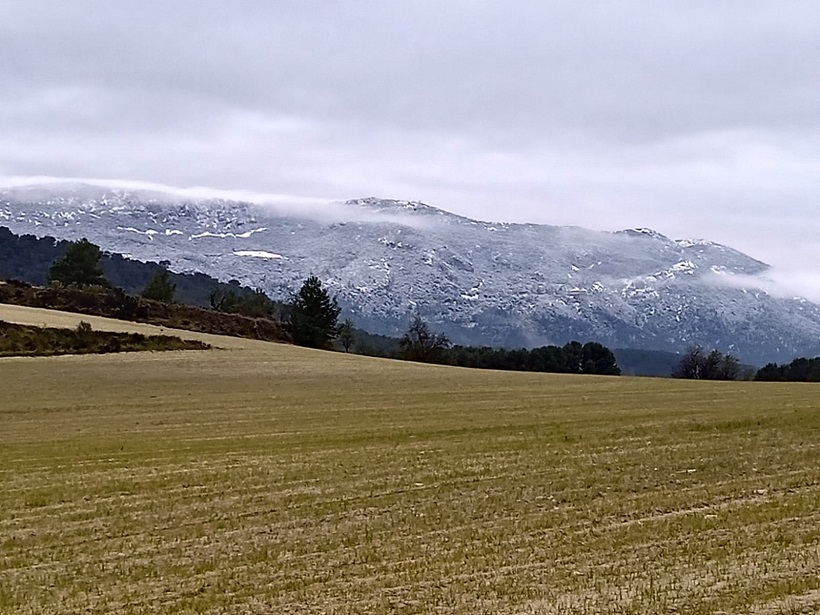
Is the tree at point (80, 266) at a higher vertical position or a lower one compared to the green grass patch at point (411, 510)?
higher

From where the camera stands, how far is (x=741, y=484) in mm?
20328

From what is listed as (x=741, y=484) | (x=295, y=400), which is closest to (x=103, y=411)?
(x=295, y=400)

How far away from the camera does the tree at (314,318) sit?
115 meters

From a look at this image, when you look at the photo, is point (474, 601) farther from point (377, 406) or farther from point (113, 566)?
point (377, 406)

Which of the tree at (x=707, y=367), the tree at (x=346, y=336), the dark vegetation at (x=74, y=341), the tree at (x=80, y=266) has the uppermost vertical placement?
the tree at (x=80, y=266)

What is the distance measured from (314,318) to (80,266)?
35.2 meters

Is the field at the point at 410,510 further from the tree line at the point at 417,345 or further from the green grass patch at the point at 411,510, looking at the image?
the tree line at the point at 417,345

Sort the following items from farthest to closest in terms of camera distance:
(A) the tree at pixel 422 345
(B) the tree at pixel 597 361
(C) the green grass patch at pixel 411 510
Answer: (B) the tree at pixel 597 361
(A) the tree at pixel 422 345
(C) the green grass patch at pixel 411 510

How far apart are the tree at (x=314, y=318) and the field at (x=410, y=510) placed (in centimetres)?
7454

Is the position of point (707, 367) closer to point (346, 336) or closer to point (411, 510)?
Answer: point (346, 336)

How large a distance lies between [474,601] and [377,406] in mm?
30283

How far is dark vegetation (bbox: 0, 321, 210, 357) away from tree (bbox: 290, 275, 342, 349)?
41375 mm

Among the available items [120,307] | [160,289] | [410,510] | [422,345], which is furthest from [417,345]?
[410,510]

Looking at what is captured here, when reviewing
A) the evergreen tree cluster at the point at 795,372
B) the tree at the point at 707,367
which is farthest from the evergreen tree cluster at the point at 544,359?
the evergreen tree cluster at the point at 795,372
